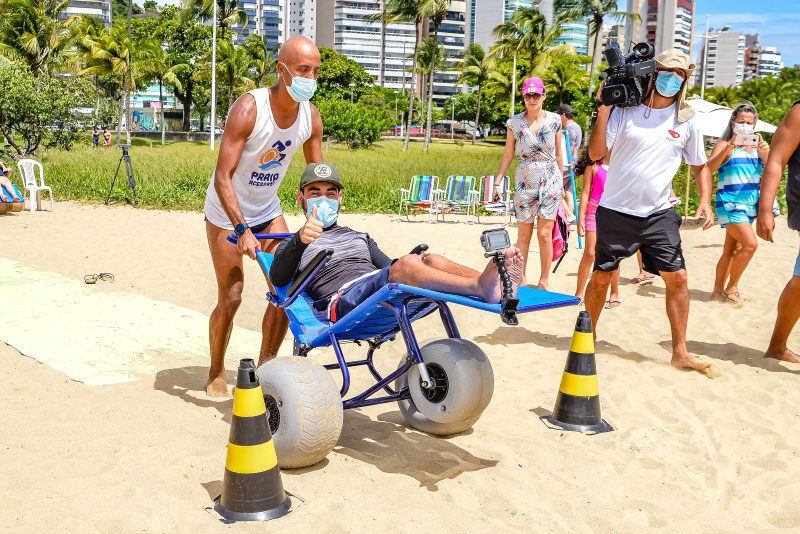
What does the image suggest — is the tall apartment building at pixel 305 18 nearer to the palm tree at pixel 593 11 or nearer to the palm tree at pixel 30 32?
the palm tree at pixel 593 11

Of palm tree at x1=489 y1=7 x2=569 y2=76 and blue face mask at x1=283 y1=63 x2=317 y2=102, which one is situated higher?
palm tree at x1=489 y1=7 x2=569 y2=76

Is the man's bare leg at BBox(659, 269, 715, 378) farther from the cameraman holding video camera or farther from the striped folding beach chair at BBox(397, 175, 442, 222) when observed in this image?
the striped folding beach chair at BBox(397, 175, 442, 222)

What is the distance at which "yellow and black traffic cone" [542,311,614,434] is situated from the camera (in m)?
4.51

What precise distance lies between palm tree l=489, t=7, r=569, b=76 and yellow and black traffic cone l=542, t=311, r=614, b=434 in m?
57.8

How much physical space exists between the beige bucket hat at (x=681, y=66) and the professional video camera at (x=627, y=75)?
85mm

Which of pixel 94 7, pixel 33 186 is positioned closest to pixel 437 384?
pixel 33 186

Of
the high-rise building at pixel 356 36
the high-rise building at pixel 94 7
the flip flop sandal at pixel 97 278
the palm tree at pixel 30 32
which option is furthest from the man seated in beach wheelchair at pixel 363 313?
the high-rise building at pixel 94 7

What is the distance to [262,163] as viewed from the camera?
4832 mm

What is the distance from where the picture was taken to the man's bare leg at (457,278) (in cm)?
331

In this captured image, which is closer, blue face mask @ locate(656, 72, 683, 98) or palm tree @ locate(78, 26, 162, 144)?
Result: blue face mask @ locate(656, 72, 683, 98)

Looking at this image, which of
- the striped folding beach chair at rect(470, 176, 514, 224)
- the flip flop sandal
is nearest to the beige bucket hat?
the flip flop sandal

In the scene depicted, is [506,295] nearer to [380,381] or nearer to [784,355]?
[380,381]

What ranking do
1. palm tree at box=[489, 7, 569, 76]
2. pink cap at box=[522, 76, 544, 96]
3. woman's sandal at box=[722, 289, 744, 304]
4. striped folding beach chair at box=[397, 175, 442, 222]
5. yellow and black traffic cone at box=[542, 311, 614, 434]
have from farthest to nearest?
palm tree at box=[489, 7, 569, 76]
striped folding beach chair at box=[397, 175, 442, 222]
woman's sandal at box=[722, 289, 744, 304]
pink cap at box=[522, 76, 544, 96]
yellow and black traffic cone at box=[542, 311, 614, 434]

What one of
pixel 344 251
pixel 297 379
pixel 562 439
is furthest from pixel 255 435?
pixel 562 439
